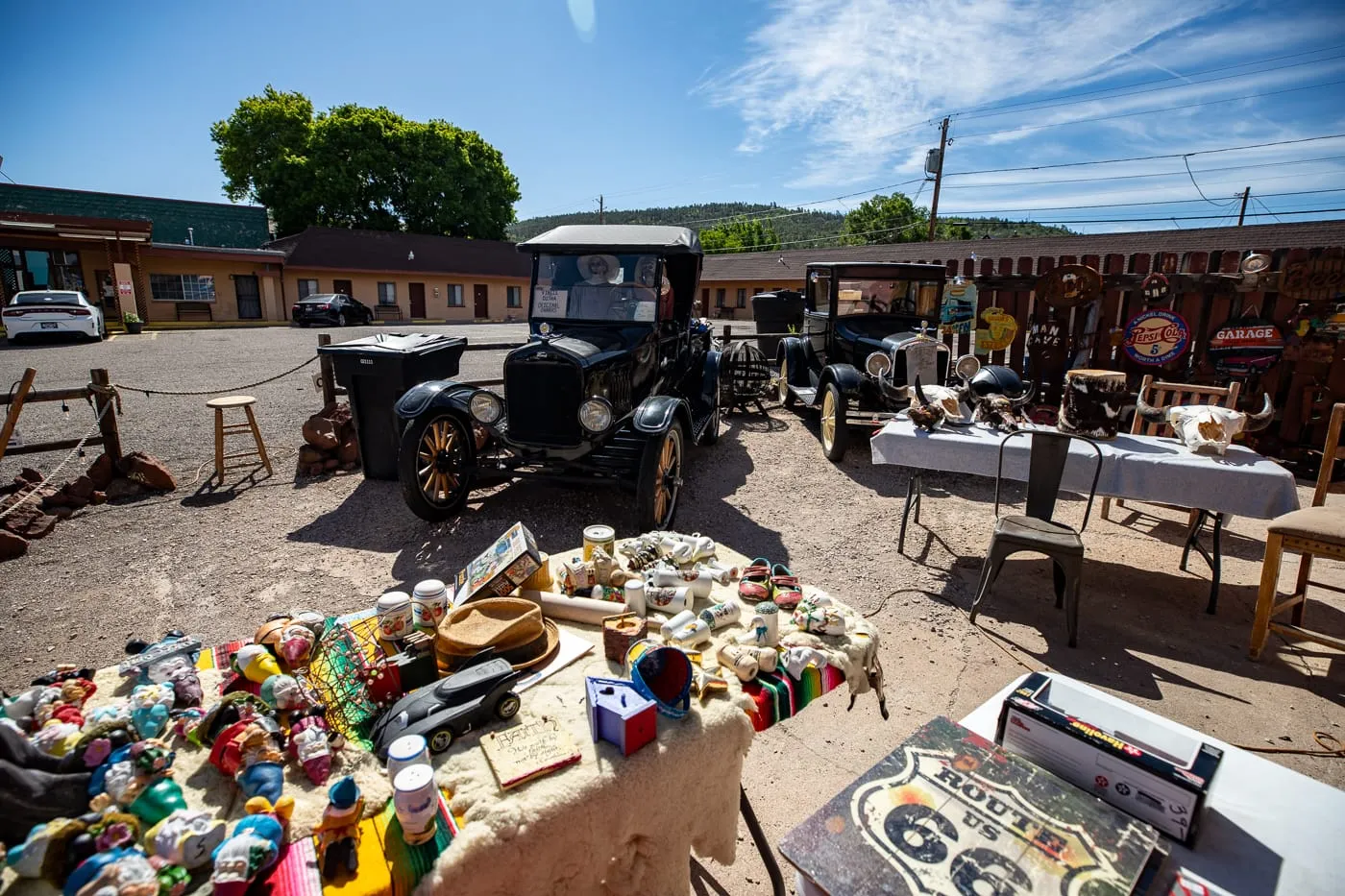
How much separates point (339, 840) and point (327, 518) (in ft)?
15.1

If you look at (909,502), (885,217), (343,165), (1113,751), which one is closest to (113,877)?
(1113,751)

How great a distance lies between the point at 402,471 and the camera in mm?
4766

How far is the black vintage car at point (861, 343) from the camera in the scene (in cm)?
705

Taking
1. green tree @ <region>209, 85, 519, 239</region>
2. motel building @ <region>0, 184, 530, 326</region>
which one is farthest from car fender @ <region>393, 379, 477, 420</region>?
green tree @ <region>209, 85, 519, 239</region>

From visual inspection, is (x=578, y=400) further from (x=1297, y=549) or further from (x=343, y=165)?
(x=343, y=165)

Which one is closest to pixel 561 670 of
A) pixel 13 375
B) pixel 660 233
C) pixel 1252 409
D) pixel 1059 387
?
pixel 660 233

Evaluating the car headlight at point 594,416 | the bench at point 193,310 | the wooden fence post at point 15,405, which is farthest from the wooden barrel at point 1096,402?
the bench at point 193,310

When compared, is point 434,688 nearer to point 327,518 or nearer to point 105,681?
point 105,681

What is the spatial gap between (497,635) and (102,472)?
592 centimetres

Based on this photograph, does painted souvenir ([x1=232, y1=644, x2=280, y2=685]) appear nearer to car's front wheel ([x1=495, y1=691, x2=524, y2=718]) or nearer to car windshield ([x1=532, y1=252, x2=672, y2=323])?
car's front wheel ([x1=495, y1=691, x2=524, y2=718])

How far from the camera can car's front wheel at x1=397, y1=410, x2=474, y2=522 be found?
4797mm

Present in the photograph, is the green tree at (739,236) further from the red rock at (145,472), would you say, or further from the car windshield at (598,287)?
the red rock at (145,472)

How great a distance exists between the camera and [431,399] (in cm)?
504

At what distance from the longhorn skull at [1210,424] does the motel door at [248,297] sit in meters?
29.3
